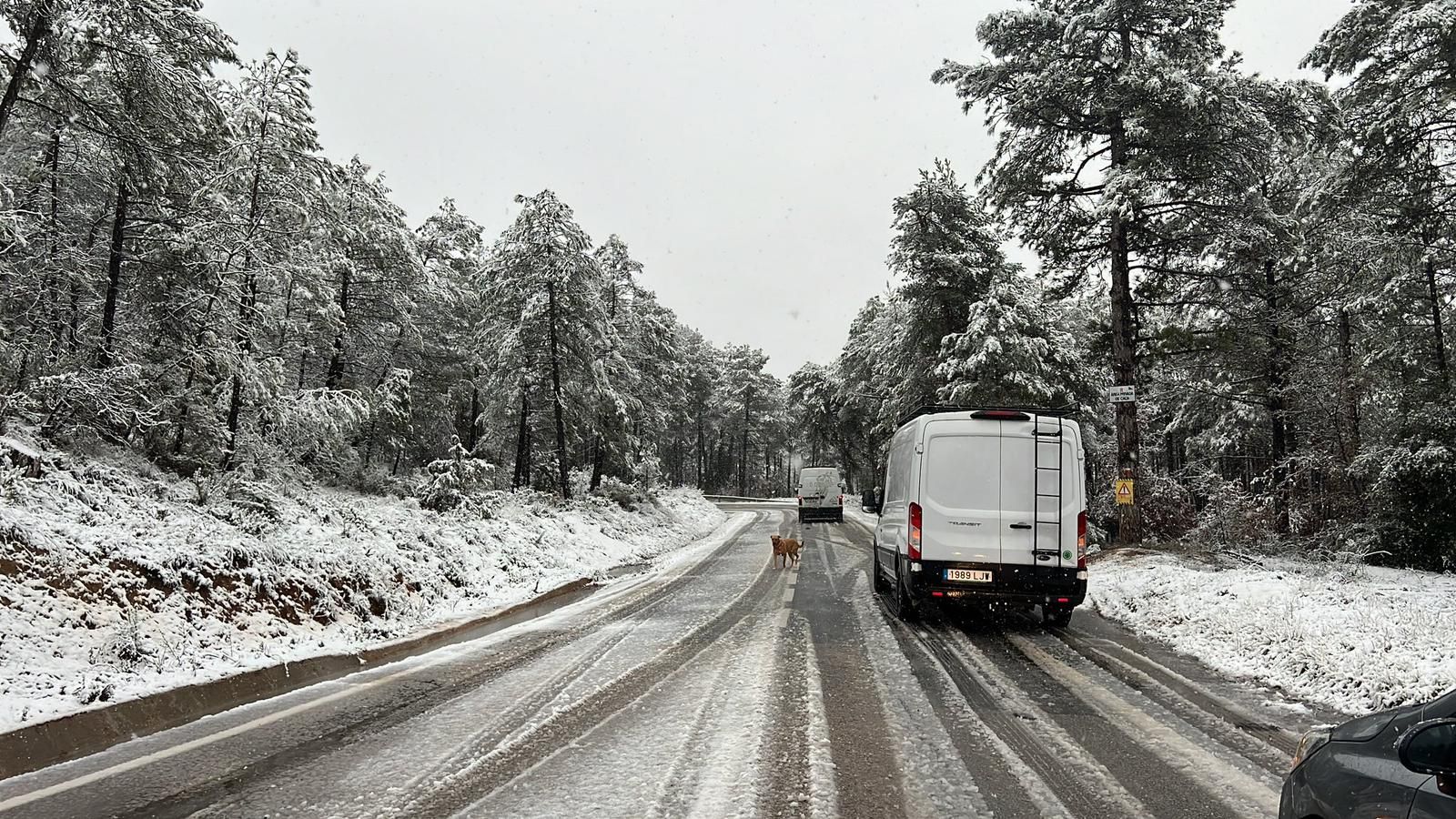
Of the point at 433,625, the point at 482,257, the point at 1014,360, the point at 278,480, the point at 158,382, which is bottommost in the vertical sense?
the point at 433,625

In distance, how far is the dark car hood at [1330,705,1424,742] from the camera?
7.77 ft

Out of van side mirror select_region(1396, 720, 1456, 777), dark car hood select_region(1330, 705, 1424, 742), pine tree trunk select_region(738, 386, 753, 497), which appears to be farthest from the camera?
pine tree trunk select_region(738, 386, 753, 497)

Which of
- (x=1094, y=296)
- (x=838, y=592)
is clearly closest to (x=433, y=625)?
(x=838, y=592)

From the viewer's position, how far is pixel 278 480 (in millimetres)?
12477

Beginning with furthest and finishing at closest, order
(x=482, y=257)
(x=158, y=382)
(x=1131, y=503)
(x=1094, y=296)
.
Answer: (x=482, y=257), (x=1094, y=296), (x=1131, y=503), (x=158, y=382)

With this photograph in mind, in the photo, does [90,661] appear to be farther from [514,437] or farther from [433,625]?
[514,437]

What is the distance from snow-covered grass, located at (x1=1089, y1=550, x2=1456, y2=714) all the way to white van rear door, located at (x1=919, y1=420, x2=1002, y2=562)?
2.41 meters

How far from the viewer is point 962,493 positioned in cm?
899

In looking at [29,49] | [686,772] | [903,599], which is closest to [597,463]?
[903,599]

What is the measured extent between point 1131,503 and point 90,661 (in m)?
15.8

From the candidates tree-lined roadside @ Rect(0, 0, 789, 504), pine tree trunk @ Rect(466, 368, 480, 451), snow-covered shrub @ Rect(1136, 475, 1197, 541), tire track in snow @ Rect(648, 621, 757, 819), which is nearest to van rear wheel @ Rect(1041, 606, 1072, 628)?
tire track in snow @ Rect(648, 621, 757, 819)

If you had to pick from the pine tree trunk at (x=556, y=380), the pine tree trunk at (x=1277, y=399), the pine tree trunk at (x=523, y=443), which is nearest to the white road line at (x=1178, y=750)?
the pine tree trunk at (x=1277, y=399)

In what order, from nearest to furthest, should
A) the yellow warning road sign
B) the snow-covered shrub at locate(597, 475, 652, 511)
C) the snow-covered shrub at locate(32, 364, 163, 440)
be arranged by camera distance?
1. the snow-covered shrub at locate(32, 364, 163, 440)
2. the yellow warning road sign
3. the snow-covered shrub at locate(597, 475, 652, 511)

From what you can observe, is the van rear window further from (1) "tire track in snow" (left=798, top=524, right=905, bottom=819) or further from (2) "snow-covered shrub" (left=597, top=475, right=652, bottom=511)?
(2) "snow-covered shrub" (left=597, top=475, right=652, bottom=511)
